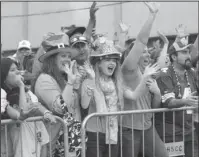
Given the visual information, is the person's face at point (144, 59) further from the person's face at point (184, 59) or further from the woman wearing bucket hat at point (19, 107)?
the woman wearing bucket hat at point (19, 107)

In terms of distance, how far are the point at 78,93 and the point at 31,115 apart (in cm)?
64

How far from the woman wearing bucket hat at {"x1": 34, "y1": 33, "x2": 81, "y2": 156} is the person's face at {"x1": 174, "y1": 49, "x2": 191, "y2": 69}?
1350mm

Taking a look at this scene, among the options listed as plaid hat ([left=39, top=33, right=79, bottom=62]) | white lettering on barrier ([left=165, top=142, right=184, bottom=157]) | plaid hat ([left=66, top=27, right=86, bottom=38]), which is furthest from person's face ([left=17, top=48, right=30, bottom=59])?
white lettering on barrier ([left=165, top=142, right=184, bottom=157])

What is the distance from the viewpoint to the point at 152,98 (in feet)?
17.3

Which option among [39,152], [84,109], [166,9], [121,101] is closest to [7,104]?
[39,152]

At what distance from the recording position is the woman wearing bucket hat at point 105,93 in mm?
4781

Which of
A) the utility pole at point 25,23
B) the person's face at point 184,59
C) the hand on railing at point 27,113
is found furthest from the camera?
the utility pole at point 25,23

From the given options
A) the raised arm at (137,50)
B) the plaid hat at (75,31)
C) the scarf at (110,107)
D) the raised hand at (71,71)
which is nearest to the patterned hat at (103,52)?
the raised arm at (137,50)

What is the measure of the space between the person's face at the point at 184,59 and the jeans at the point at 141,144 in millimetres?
967

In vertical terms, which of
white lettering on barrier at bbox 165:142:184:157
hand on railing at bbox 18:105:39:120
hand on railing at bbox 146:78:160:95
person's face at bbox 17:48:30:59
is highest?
person's face at bbox 17:48:30:59

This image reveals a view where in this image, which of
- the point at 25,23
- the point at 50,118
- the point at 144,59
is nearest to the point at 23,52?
the point at 144,59

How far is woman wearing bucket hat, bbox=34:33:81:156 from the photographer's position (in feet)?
14.8

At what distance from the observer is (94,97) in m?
4.80

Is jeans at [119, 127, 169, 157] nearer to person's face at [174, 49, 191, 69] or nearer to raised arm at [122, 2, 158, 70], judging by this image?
raised arm at [122, 2, 158, 70]
